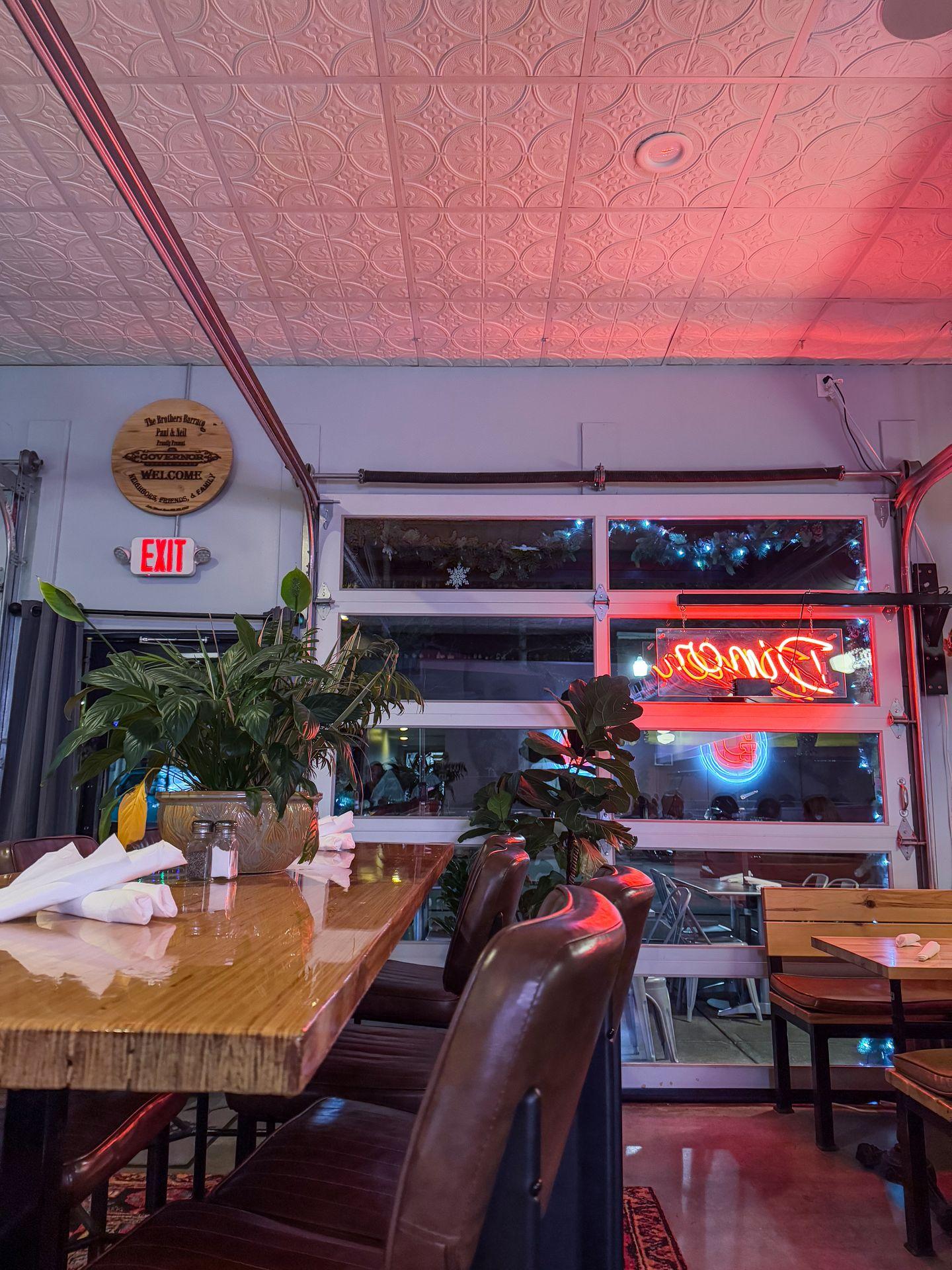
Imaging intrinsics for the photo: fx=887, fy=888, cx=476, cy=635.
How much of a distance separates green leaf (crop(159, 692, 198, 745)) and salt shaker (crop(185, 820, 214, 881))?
0.52 ft

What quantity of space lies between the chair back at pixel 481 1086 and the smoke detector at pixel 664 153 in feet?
9.38

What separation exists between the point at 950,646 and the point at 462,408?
2558mm

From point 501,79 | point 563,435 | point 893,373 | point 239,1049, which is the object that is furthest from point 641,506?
point 239,1049

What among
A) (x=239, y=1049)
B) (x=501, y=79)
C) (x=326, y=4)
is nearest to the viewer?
(x=239, y=1049)

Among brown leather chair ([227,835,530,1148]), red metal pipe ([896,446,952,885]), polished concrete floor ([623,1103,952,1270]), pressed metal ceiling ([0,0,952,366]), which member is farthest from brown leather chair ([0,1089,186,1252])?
red metal pipe ([896,446,952,885])

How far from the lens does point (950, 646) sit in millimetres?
4059

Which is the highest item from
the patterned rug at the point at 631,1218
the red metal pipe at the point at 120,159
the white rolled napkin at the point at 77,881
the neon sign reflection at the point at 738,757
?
the red metal pipe at the point at 120,159

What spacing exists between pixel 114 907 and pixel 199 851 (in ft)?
1.42

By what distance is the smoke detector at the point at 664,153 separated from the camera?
113 inches

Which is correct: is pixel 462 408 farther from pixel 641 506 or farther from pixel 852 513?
pixel 852 513

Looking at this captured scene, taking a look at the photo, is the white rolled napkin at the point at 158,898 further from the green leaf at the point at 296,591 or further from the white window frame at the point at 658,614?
the white window frame at the point at 658,614

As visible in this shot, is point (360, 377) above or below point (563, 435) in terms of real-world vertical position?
above

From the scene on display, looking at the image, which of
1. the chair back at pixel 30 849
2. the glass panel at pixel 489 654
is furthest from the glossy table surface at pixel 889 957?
the chair back at pixel 30 849

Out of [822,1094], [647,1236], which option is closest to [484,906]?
[647,1236]
